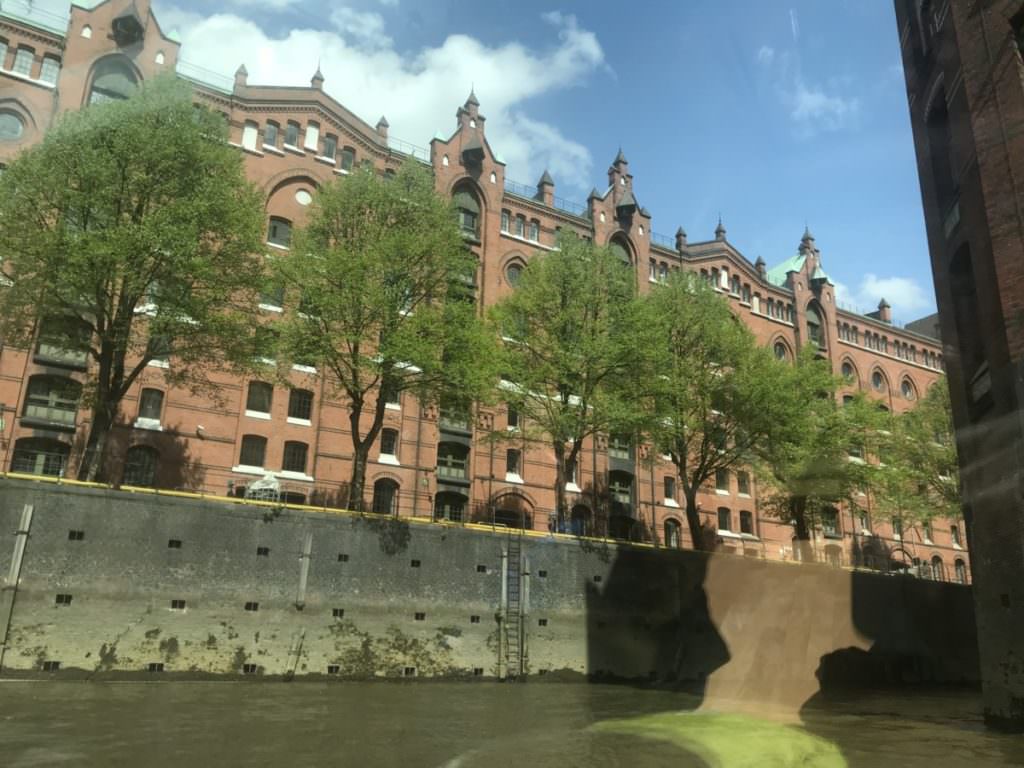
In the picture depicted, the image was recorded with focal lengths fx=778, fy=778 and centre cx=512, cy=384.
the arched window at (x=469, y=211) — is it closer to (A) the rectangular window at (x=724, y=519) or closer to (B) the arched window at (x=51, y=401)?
(B) the arched window at (x=51, y=401)

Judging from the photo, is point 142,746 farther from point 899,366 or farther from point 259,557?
point 899,366

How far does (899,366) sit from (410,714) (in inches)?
2193

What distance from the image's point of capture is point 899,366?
62.0 m

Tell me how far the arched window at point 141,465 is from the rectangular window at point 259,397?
4517 mm

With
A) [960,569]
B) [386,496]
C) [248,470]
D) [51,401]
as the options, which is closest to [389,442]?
[386,496]

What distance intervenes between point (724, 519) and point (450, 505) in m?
18.7

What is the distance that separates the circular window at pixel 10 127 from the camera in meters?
32.8

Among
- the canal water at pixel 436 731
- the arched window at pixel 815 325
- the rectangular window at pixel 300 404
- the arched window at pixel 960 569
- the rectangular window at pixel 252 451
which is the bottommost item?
the canal water at pixel 436 731

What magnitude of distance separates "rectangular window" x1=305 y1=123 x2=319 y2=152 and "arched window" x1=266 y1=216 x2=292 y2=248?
4.22 meters

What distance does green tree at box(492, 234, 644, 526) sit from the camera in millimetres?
32625

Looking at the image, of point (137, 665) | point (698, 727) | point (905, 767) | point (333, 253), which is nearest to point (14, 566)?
point (137, 665)

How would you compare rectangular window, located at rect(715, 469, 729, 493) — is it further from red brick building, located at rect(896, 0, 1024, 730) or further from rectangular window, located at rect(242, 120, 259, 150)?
rectangular window, located at rect(242, 120, 259, 150)

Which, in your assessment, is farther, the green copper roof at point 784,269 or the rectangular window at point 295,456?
the green copper roof at point 784,269

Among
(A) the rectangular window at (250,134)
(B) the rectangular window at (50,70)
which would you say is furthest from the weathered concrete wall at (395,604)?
(B) the rectangular window at (50,70)
